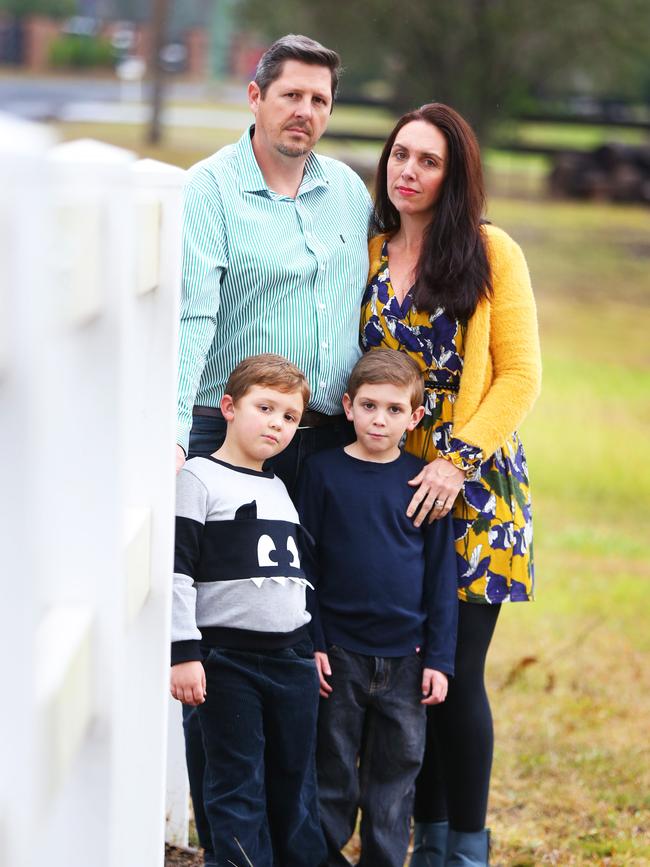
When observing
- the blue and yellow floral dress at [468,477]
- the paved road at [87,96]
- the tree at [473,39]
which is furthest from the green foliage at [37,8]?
the blue and yellow floral dress at [468,477]

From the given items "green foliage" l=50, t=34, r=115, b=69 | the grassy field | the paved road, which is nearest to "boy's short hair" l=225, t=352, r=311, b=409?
the grassy field

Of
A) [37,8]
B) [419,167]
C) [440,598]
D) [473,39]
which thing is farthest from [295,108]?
[37,8]

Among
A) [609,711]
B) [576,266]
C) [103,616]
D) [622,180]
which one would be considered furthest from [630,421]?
[622,180]

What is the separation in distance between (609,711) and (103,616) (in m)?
3.36

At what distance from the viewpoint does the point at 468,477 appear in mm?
2654

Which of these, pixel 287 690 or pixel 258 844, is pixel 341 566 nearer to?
pixel 287 690

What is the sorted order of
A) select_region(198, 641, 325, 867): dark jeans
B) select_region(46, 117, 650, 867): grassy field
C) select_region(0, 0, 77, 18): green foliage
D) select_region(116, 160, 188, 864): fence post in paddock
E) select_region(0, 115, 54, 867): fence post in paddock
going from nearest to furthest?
1. select_region(0, 115, 54, 867): fence post in paddock
2. select_region(116, 160, 188, 864): fence post in paddock
3. select_region(198, 641, 325, 867): dark jeans
4. select_region(46, 117, 650, 867): grassy field
5. select_region(0, 0, 77, 18): green foliage

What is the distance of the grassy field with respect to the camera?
3.34 meters

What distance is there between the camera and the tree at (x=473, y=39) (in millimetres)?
15891

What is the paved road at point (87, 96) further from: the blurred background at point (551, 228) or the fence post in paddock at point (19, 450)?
the fence post in paddock at point (19, 450)

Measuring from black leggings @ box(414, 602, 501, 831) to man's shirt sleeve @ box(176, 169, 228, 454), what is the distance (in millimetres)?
783

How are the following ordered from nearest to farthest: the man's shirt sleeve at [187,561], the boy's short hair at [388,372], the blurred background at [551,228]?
the man's shirt sleeve at [187,561] < the boy's short hair at [388,372] < the blurred background at [551,228]

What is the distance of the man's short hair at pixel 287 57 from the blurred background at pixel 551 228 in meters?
1.91

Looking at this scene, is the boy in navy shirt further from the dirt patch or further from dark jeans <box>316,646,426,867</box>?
the dirt patch
